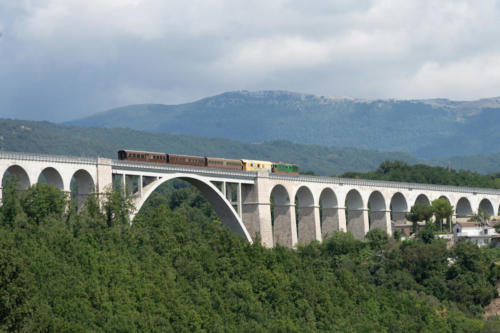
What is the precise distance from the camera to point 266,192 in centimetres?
10088

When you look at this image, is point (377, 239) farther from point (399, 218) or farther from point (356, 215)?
point (399, 218)

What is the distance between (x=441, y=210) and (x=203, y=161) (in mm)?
37232

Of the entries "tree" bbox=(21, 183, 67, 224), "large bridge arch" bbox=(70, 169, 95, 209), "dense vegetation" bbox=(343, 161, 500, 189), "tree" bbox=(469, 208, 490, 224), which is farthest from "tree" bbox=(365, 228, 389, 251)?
"dense vegetation" bbox=(343, 161, 500, 189)

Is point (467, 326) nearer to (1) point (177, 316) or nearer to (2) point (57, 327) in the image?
(1) point (177, 316)

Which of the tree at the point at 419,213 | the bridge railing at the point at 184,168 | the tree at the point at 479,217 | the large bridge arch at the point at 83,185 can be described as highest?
the bridge railing at the point at 184,168

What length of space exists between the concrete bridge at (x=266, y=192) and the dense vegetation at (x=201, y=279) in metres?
3.67

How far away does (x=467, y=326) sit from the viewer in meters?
81.8

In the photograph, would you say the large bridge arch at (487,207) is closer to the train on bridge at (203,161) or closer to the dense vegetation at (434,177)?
the dense vegetation at (434,177)

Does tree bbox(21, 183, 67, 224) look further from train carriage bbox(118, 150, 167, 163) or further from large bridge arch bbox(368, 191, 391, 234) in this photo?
large bridge arch bbox(368, 191, 391, 234)

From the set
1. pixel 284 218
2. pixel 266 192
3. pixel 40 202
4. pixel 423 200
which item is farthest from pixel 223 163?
pixel 423 200

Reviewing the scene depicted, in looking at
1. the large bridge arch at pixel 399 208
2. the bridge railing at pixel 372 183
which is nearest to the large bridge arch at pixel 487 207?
the bridge railing at pixel 372 183

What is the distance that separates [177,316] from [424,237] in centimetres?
4933

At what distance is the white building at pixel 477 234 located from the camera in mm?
106750

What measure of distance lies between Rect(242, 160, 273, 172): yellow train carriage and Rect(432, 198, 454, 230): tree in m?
25.1
